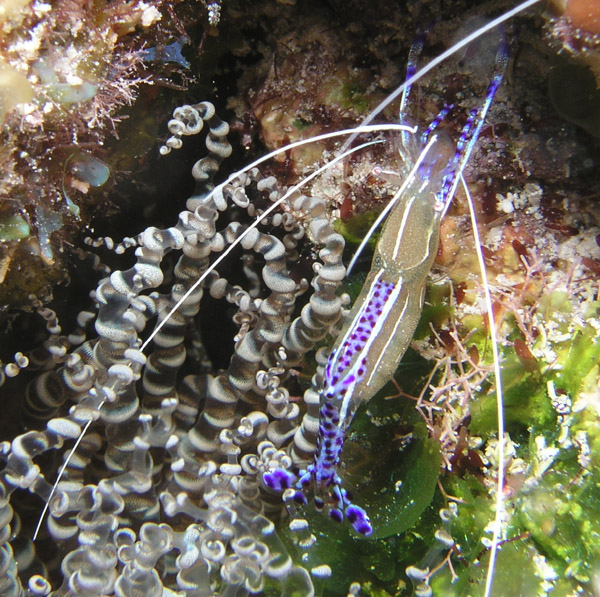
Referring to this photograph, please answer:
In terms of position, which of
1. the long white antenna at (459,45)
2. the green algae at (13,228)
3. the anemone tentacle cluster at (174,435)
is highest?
the green algae at (13,228)

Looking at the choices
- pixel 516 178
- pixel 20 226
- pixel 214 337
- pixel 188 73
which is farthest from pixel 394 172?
pixel 20 226

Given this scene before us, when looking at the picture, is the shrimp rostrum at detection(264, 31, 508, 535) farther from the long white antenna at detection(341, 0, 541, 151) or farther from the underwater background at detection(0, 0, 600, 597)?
the long white antenna at detection(341, 0, 541, 151)

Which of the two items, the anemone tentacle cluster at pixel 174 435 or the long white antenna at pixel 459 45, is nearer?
the long white antenna at pixel 459 45

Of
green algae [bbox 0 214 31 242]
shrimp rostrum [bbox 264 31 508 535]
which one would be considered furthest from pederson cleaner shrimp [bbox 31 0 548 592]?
green algae [bbox 0 214 31 242]

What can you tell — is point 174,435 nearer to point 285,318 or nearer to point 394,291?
point 285,318

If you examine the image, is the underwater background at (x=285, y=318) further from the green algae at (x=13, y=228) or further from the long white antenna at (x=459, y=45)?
the long white antenna at (x=459, y=45)

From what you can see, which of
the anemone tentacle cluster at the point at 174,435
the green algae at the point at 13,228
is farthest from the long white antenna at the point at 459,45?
the green algae at the point at 13,228

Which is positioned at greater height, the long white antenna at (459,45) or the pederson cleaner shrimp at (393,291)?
the long white antenna at (459,45)

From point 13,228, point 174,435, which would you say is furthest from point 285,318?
point 13,228

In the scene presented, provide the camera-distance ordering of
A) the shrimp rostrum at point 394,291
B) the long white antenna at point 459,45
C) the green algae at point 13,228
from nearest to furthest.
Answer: the long white antenna at point 459,45 → the green algae at point 13,228 → the shrimp rostrum at point 394,291

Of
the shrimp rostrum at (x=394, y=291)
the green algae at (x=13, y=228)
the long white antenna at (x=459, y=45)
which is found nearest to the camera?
the long white antenna at (x=459, y=45)
